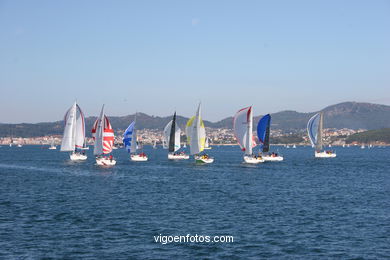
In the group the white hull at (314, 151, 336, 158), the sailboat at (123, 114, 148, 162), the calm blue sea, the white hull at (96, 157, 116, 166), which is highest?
the sailboat at (123, 114, 148, 162)

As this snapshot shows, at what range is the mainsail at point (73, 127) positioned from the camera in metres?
100

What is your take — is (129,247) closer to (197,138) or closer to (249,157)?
(197,138)

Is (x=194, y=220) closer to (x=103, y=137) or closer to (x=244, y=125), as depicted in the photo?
(x=103, y=137)

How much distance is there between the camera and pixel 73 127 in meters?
102

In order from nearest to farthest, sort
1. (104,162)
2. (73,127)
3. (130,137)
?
(104,162) < (73,127) < (130,137)

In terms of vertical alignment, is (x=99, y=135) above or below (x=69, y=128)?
below

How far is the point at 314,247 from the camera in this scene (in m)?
27.5

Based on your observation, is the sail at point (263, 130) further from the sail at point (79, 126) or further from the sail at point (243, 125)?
the sail at point (79, 126)

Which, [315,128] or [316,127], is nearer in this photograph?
[316,127]

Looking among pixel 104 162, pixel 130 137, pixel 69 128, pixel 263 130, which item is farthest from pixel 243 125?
pixel 69 128

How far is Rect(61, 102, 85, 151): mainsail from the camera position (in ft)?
330

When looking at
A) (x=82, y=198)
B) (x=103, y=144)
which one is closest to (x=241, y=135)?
(x=103, y=144)

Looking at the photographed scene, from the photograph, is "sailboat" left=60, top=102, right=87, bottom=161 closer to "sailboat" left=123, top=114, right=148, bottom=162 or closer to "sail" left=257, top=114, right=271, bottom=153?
"sailboat" left=123, top=114, right=148, bottom=162

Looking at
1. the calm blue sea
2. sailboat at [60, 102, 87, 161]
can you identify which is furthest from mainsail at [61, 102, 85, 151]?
the calm blue sea
